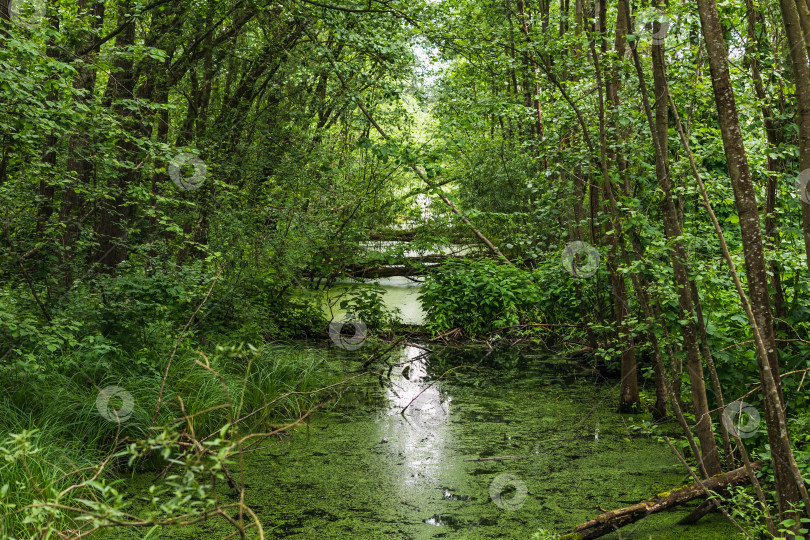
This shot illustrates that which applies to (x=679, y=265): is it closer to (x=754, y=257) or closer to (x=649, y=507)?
(x=754, y=257)

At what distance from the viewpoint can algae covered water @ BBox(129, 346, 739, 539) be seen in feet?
10.1

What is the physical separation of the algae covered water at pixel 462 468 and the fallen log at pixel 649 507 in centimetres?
12

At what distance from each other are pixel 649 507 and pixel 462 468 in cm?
120

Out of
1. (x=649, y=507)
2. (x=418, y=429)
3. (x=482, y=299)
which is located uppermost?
(x=482, y=299)

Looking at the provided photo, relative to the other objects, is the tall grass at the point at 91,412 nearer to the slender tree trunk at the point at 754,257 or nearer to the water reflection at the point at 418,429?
the water reflection at the point at 418,429

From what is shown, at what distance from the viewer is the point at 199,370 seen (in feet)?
15.5

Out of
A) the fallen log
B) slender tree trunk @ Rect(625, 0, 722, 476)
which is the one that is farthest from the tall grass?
slender tree trunk @ Rect(625, 0, 722, 476)

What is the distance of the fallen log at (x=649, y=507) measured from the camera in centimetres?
282

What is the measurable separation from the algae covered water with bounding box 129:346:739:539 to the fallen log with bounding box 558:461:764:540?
118 millimetres

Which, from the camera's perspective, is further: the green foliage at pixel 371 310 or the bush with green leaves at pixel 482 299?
the green foliage at pixel 371 310

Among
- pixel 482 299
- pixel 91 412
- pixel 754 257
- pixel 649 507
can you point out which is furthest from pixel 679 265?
pixel 482 299

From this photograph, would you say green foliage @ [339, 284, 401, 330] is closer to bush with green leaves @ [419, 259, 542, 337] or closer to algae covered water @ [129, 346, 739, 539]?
bush with green leaves @ [419, 259, 542, 337]

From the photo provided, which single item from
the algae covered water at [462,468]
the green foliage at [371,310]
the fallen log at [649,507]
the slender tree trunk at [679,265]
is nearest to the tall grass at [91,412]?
the algae covered water at [462,468]

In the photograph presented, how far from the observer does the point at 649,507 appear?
294cm
